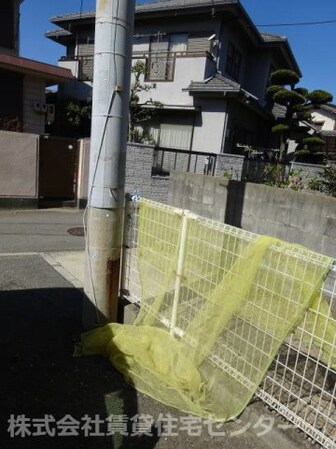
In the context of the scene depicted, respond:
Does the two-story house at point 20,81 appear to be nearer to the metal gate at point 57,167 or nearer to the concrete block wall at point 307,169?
the metal gate at point 57,167

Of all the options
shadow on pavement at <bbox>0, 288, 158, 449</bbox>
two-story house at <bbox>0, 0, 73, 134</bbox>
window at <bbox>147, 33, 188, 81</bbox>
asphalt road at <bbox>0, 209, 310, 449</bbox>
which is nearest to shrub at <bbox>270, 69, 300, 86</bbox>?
window at <bbox>147, 33, 188, 81</bbox>

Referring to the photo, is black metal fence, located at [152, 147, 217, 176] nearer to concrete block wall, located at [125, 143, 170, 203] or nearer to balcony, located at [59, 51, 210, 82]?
concrete block wall, located at [125, 143, 170, 203]

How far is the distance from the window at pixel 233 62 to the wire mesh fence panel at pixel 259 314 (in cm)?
1273

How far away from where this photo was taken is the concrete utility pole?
2730 mm

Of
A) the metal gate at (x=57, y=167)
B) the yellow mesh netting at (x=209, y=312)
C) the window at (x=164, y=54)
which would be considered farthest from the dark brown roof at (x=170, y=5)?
the yellow mesh netting at (x=209, y=312)

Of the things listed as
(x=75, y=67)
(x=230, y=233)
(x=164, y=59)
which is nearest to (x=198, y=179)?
(x=230, y=233)

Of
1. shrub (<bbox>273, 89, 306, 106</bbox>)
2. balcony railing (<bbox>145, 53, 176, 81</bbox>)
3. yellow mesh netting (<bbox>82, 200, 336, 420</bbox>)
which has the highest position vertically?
balcony railing (<bbox>145, 53, 176, 81</bbox>)

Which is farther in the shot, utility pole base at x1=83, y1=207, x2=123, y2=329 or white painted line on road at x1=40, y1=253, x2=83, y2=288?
white painted line on road at x1=40, y1=253, x2=83, y2=288

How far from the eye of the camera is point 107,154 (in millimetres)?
2883

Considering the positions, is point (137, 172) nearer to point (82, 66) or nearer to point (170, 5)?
point (170, 5)

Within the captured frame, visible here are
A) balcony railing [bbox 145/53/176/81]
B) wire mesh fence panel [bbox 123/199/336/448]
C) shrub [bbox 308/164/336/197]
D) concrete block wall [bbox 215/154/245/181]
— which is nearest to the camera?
wire mesh fence panel [bbox 123/199/336/448]

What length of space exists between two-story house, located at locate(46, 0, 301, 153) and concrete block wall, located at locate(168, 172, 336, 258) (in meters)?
6.43

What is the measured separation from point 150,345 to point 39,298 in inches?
67.4

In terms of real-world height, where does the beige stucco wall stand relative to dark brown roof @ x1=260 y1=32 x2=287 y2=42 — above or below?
below
